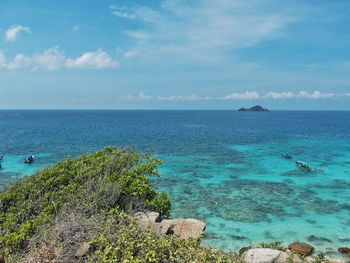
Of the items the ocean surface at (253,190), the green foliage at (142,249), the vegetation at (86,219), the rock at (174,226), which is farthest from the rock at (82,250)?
the ocean surface at (253,190)

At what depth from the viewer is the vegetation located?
7645 millimetres

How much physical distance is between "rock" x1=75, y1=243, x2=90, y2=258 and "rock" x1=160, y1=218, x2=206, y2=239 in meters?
3.18

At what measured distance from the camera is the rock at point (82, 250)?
25.2 feet

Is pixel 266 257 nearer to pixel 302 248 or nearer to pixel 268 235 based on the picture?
pixel 302 248

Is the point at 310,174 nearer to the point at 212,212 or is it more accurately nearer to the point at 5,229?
the point at 212,212

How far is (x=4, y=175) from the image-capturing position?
1171 inches

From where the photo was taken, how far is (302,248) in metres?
14.7

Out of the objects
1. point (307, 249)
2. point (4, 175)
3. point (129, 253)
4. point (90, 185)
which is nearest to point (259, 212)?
point (307, 249)

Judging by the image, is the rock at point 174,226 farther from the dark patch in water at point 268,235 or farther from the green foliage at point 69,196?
the dark patch in water at point 268,235

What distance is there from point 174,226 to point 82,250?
13.7 feet

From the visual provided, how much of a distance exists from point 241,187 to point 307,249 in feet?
37.5

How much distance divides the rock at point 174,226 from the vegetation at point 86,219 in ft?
2.27

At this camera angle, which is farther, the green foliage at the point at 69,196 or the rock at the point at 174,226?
the rock at the point at 174,226

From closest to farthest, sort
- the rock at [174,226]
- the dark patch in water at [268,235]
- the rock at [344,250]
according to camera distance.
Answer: the rock at [174,226] → the rock at [344,250] → the dark patch in water at [268,235]
